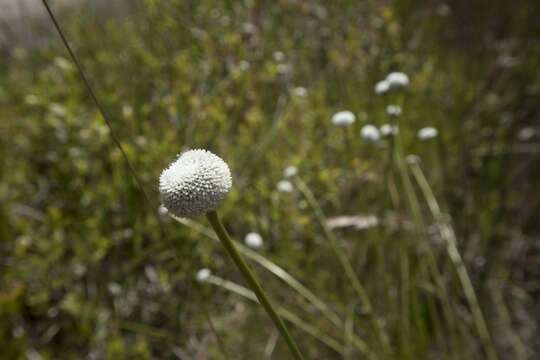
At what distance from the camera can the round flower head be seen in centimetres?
49

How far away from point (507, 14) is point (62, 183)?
213 centimetres

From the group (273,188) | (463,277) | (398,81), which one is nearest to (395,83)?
(398,81)

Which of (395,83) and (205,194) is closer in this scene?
(205,194)

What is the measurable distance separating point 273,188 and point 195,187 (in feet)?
3.89

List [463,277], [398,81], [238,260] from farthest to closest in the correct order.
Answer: [463,277] < [398,81] < [238,260]

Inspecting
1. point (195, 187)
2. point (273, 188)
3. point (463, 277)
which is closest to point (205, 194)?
point (195, 187)

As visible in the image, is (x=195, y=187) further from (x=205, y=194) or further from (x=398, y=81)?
(x=398, y=81)

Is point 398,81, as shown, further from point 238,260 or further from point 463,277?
point 238,260

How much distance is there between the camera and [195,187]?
1.63ft

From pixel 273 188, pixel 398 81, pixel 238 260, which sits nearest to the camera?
pixel 238 260

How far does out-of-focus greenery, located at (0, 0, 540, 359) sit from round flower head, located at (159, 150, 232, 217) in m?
0.68

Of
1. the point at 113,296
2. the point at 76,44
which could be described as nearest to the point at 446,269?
the point at 113,296

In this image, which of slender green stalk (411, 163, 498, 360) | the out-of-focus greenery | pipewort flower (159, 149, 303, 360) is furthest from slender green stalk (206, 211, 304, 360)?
slender green stalk (411, 163, 498, 360)

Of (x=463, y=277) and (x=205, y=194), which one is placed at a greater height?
(x=205, y=194)
